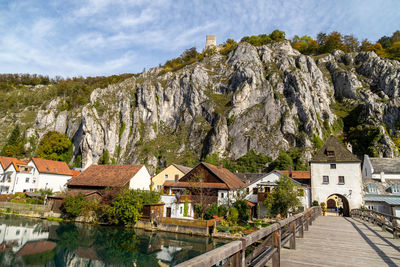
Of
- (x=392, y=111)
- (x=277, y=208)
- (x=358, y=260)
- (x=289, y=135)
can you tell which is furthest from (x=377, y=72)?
(x=358, y=260)

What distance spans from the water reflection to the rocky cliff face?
42.8 metres

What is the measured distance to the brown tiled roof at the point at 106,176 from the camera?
1676 inches

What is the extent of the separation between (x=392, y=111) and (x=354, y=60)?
114 feet

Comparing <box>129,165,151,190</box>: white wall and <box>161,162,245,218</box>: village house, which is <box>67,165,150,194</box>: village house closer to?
<box>129,165,151,190</box>: white wall

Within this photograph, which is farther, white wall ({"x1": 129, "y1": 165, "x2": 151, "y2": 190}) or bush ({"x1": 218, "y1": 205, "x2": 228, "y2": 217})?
white wall ({"x1": 129, "y1": 165, "x2": 151, "y2": 190})

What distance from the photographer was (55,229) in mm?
31109

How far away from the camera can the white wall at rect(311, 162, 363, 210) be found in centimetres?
3462

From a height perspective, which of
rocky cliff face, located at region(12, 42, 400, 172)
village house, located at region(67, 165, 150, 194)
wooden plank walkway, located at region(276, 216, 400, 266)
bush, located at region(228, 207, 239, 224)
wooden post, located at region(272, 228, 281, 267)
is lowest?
bush, located at region(228, 207, 239, 224)

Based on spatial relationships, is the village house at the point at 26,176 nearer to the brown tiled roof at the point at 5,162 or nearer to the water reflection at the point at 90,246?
the brown tiled roof at the point at 5,162

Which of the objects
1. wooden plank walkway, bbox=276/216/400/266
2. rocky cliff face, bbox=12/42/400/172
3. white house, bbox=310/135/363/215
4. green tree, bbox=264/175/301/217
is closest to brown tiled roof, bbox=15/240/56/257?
wooden plank walkway, bbox=276/216/400/266

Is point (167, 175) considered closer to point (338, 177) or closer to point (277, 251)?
point (338, 177)

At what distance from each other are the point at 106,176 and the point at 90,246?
2197 cm

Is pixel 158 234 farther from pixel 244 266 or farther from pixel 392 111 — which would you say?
pixel 392 111

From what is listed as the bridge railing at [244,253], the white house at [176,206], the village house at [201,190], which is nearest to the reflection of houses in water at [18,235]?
the white house at [176,206]
